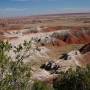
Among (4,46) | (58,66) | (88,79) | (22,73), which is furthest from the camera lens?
(58,66)

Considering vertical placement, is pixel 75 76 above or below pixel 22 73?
below

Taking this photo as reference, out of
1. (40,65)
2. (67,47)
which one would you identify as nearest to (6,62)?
(40,65)

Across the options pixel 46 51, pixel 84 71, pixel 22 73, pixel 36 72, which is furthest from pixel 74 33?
pixel 22 73

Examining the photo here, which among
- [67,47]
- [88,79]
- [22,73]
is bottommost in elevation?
[67,47]

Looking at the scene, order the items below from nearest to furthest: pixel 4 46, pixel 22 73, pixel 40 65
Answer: pixel 4 46, pixel 22 73, pixel 40 65

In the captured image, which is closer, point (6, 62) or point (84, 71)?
point (6, 62)

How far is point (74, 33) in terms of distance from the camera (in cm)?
10831

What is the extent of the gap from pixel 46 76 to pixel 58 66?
260 inches

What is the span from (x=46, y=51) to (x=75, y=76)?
51.3 m

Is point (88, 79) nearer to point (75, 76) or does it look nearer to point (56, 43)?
point (75, 76)

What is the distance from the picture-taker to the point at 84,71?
3183 centimetres

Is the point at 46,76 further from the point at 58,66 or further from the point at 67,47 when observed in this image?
the point at 67,47

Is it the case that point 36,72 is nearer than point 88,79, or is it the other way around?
point 88,79

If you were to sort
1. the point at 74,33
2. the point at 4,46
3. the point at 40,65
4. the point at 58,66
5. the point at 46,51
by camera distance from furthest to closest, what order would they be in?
the point at 74,33 → the point at 46,51 → the point at 40,65 → the point at 58,66 → the point at 4,46
